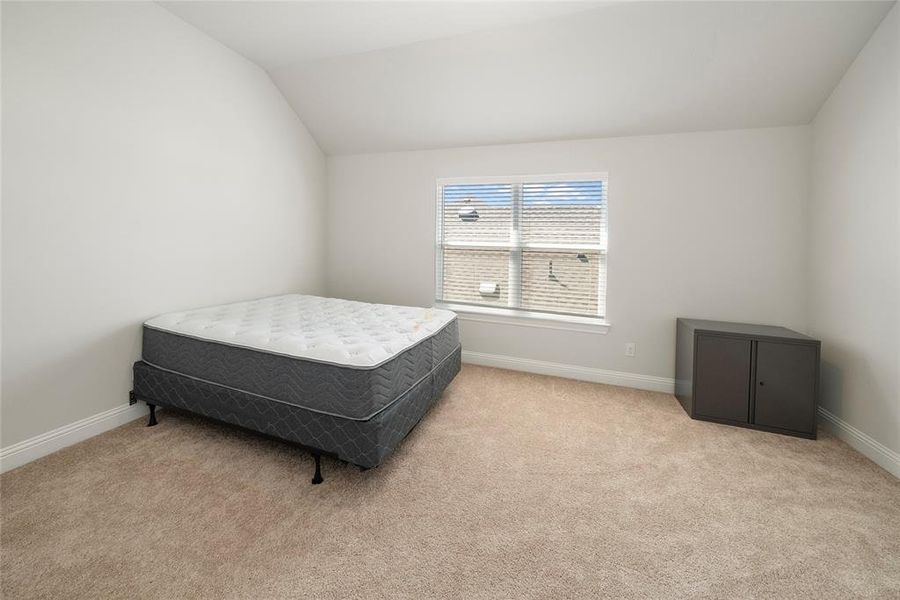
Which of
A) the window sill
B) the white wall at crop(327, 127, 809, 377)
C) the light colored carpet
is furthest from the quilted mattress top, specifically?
the white wall at crop(327, 127, 809, 377)

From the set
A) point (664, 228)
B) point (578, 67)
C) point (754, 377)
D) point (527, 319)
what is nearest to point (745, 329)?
point (754, 377)

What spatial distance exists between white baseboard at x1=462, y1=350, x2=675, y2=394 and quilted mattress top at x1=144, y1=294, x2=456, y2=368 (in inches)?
38.9

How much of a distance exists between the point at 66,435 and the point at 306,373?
1.55 meters

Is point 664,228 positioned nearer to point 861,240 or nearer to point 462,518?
point 861,240

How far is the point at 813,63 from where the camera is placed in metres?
2.25

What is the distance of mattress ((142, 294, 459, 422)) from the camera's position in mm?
1752

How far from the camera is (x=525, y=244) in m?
3.48

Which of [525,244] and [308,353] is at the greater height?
[525,244]

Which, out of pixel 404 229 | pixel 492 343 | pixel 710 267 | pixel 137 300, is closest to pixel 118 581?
pixel 137 300

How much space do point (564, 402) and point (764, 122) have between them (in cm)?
247

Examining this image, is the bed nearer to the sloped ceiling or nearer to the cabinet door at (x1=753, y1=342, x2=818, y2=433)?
the sloped ceiling

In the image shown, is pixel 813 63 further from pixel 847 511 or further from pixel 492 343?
pixel 492 343

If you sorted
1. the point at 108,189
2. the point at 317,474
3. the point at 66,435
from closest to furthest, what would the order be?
the point at 317,474
the point at 66,435
the point at 108,189

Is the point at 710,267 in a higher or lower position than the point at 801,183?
lower
